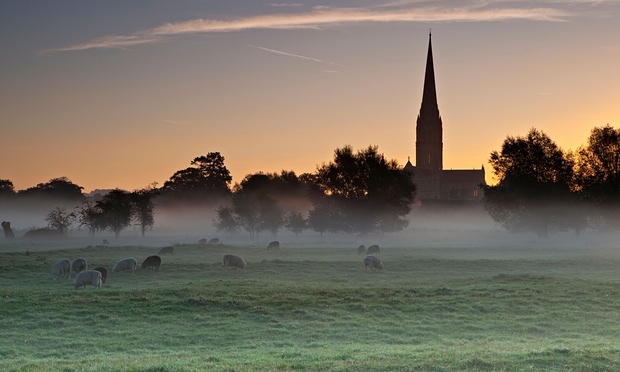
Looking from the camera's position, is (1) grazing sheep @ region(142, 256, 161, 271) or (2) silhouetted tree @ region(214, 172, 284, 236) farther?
(2) silhouetted tree @ region(214, 172, 284, 236)

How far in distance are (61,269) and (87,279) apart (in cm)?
615

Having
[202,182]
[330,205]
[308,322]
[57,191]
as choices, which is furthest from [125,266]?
[57,191]

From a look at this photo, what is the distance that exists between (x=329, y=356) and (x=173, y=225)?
13245 centimetres

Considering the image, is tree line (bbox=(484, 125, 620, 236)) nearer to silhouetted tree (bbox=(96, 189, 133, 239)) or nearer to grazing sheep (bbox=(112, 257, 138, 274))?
silhouetted tree (bbox=(96, 189, 133, 239))

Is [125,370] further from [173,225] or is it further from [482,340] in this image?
[173,225]

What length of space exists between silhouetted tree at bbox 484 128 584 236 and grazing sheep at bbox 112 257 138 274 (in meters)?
57.0

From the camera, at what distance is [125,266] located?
4366 cm

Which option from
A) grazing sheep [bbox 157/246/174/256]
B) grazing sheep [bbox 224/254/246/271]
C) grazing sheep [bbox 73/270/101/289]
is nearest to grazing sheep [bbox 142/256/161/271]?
grazing sheep [bbox 224/254/246/271]

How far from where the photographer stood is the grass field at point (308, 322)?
1761cm

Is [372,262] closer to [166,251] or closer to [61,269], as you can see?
[61,269]

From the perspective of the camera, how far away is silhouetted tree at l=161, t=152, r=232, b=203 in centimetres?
16125

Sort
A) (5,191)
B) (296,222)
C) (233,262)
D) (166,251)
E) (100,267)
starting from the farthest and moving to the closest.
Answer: (5,191) < (296,222) < (166,251) < (233,262) < (100,267)

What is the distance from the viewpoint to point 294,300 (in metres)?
29.9

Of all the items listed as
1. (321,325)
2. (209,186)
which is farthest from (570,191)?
(209,186)
